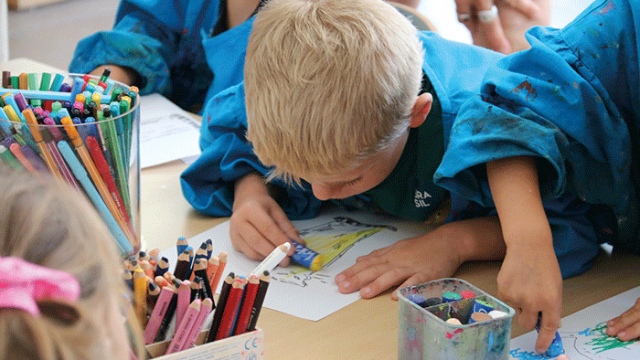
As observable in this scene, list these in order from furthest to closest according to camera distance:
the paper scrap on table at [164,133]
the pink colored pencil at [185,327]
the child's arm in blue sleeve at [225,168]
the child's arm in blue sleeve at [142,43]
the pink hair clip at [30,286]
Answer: the child's arm in blue sleeve at [142,43] < the paper scrap on table at [164,133] < the child's arm in blue sleeve at [225,168] < the pink colored pencil at [185,327] < the pink hair clip at [30,286]

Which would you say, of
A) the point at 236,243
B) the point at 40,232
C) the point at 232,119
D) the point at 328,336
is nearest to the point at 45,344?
the point at 40,232

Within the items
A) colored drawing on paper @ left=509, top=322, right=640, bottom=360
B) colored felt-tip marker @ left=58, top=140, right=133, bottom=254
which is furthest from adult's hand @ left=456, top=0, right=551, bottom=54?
colored felt-tip marker @ left=58, top=140, right=133, bottom=254

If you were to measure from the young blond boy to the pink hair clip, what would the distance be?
14.0 inches

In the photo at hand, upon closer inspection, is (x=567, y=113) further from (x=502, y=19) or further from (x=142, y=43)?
(x=142, y=43)

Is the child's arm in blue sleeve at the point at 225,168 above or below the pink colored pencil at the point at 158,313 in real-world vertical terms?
below

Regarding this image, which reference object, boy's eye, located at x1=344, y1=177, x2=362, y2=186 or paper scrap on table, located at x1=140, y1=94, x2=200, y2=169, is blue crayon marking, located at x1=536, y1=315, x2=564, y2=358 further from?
paper scrap on table, located at x1=140, y1=94, x2=200, y2=169

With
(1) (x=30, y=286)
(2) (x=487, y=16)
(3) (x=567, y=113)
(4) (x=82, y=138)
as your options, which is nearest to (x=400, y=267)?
(3) (x=567, y=113)

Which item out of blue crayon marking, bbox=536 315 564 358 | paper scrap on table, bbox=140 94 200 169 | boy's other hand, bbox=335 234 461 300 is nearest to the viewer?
blue crayon marking, bbox=536 315 564 358

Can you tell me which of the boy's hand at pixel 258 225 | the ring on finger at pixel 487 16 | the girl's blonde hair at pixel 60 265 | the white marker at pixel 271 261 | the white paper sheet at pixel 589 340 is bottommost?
the boy's hand at pixel 258 225

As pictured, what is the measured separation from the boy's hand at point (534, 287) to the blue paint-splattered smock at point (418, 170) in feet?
0.37

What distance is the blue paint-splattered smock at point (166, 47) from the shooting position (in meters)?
1.02

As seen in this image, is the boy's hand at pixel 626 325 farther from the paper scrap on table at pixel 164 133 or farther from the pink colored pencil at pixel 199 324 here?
the paper scrap on table at pixel 164 133

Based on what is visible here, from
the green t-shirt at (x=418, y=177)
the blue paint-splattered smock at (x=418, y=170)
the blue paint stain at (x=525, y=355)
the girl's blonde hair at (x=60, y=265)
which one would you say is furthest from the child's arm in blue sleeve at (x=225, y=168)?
the girl's blonde hair at (x=60, y=265)

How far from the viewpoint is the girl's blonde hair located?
264 millimetres
